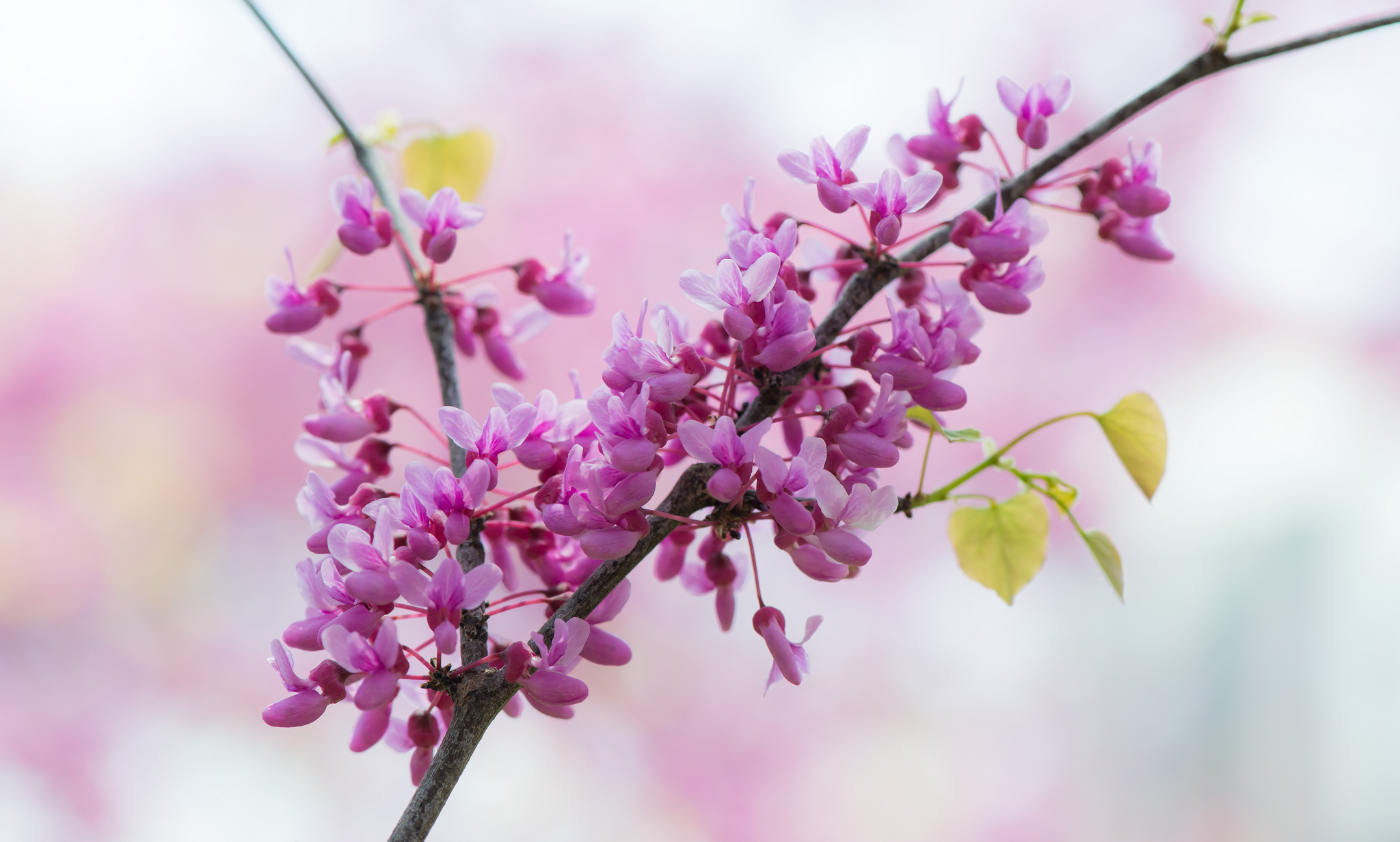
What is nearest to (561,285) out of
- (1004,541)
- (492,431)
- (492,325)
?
(492,325)

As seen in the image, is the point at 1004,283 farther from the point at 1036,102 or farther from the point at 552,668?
the point at 552,668

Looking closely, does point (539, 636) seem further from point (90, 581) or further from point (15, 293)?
point (15, 293)

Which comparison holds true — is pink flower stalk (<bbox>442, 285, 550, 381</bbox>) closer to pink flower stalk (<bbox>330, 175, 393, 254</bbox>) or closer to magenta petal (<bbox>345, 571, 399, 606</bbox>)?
pink flower stalk (<bbox>330, 175, 393, 254</bbox>)

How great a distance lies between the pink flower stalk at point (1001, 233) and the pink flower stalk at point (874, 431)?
0.24 ft

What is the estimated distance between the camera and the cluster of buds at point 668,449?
0.31m

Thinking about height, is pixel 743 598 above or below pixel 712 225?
below

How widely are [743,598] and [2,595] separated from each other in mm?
1314

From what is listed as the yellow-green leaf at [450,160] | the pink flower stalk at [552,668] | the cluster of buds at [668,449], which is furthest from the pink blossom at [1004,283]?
the yellow-green leaf at [450,160]

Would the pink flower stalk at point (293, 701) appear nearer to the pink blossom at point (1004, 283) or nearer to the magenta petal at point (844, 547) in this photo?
the magenta petal at point (844, 547)

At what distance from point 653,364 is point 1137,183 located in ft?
0.82

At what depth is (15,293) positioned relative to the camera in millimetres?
1665

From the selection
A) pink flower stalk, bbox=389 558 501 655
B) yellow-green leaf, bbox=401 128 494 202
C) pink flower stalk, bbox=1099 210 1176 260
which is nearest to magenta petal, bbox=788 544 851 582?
pink flower stalk, bbox=389 558 501 655

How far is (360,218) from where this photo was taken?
437 millimetres

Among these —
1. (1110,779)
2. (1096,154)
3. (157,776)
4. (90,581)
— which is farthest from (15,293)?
(1110,779)
